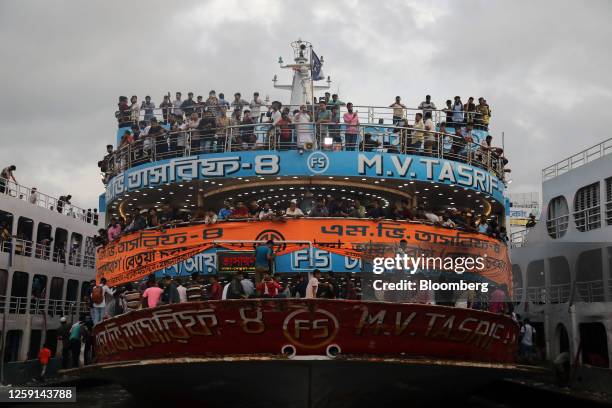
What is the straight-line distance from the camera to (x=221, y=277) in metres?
17.2

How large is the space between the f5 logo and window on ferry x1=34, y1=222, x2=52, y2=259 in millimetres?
14808

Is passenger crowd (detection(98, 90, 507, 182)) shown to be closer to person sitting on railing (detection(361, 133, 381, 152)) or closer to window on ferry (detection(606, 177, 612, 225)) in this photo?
person sitting on railing (detection(361, 133, 381, 152))

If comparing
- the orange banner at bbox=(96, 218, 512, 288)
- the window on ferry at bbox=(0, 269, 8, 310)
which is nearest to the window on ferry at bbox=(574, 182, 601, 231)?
the orange banner at bbox=(96, 218, 512, 288)

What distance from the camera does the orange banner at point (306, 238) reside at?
1773 centimetres

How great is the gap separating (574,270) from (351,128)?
34.5ft

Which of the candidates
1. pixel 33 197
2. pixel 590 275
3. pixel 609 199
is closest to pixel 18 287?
pixel 33 197

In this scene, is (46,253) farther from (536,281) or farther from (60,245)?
(536,281)

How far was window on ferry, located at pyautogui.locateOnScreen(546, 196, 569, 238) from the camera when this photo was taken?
2808cm

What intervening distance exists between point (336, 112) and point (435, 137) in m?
3.20

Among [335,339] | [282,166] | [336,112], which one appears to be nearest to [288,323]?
[335,339]

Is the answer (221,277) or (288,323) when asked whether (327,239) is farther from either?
(288,323)

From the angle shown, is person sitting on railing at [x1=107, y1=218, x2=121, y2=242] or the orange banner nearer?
the orange banner

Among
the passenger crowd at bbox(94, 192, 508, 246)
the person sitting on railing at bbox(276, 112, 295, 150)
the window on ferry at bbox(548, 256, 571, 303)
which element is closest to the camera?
the passenger crowd at bbox(94, 192, 508, 246)

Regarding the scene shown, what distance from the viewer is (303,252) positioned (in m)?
18.1
